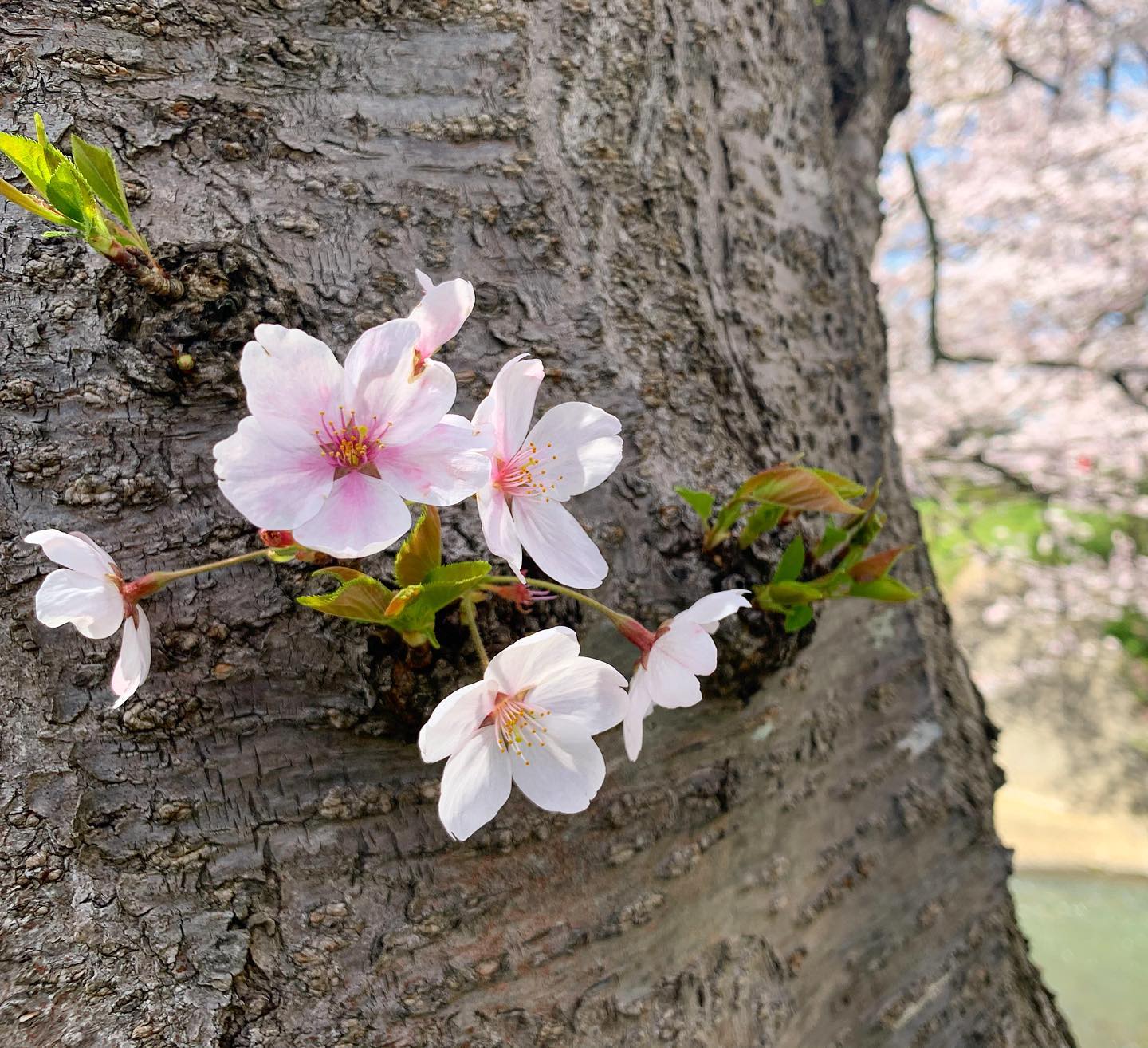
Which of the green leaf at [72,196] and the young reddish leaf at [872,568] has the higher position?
the green leaf at [72,196]

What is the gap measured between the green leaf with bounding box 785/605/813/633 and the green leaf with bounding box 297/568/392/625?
40 cm

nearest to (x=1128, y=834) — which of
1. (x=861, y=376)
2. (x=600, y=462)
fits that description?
(x=861, y=376)

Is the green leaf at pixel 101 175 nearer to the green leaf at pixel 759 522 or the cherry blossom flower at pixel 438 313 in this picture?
the cherry blossom flower at pixel 438 313

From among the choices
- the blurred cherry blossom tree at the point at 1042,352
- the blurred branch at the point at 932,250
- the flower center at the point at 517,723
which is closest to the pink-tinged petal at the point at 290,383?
the flower center at the point at 517,723

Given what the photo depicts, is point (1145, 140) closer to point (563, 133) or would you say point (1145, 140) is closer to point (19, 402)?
point (563, 133)

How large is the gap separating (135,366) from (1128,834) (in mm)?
7203

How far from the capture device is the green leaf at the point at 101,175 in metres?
0.56

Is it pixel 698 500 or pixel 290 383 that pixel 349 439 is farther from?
pixel 698 500

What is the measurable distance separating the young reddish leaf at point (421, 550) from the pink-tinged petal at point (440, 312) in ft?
0.38

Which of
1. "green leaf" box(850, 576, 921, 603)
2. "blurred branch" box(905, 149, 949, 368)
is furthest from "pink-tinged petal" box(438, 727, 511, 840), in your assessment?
"blurred branch" box(905, 149, 949, 368)

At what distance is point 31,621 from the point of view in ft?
2.07

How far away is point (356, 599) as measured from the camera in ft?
1.68

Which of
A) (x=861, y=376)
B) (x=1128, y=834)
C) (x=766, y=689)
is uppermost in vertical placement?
(x=861, y=376)

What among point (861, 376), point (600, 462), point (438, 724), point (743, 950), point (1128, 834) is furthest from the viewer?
point (1128, 834)
